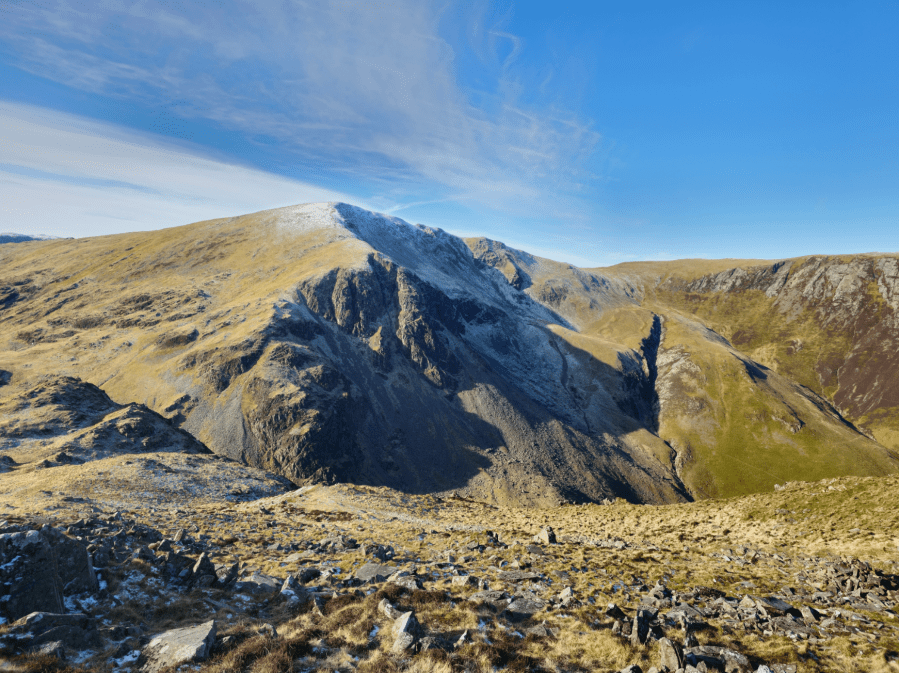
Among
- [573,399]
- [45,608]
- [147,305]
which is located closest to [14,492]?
[45,608]

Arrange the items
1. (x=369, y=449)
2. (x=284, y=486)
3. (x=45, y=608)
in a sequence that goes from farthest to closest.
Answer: (x=369, y=449)
(x=284, y=486)
(x=45, y=608)

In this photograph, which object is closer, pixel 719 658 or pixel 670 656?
pixel 670 656

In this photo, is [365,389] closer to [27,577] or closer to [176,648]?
[27,577]

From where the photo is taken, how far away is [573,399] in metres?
182

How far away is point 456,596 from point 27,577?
15323mm

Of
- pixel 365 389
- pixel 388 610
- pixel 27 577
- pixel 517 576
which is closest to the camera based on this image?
pixel 27 577

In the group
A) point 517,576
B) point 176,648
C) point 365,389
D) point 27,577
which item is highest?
point 27,577

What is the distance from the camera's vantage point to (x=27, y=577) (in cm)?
1271

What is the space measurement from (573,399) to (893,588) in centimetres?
16887

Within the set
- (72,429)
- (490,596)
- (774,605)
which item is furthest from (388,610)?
(72,429)

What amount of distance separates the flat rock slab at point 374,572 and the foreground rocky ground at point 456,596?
0.11 metres

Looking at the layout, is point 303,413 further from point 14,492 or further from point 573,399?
point 573,399

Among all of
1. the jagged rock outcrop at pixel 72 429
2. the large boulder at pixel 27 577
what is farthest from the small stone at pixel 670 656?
the jagged rock outcrop at pixel 72 429

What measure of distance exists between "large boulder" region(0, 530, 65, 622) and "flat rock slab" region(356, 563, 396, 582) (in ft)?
36.7
